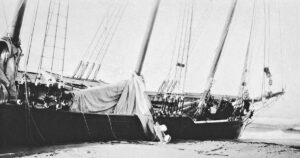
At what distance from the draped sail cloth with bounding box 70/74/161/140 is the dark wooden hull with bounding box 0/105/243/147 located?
0.98 ft

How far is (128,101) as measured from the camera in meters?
12.7

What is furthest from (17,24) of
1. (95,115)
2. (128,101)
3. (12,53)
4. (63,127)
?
(128,101)

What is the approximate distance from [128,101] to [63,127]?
111 inches

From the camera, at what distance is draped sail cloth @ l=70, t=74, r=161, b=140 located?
39.8ft

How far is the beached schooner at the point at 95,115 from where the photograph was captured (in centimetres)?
964

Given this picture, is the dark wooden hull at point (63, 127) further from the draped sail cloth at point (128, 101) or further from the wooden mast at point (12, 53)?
the wooden mast at point (12, 53)

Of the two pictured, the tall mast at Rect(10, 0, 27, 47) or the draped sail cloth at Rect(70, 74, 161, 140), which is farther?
the draped sail cloth at Rect(70, 74, 161, 140)

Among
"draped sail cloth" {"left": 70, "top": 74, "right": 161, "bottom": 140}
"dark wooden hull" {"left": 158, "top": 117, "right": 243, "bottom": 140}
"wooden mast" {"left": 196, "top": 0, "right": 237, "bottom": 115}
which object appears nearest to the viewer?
"draped sail cloth" {"left": 70, "top": 74, "right": 161, "bottom": 140}

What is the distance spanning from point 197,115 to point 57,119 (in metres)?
8.40

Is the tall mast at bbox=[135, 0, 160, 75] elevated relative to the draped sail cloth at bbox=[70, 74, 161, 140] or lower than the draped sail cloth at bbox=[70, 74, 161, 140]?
Answer: elevated

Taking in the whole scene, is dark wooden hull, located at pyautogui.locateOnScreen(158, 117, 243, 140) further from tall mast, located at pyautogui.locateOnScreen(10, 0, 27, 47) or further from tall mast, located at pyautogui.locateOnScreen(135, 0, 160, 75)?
tall mast, located at pyautogui.locateOnScreen(10, 0, 27, 47)

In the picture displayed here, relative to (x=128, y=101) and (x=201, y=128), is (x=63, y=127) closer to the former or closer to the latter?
(x=128, y=101)

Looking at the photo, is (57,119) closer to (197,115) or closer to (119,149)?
(119,149)

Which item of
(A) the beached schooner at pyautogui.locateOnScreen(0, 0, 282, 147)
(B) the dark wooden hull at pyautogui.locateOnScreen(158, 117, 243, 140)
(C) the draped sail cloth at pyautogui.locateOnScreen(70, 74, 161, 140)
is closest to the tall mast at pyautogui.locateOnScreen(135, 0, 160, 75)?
(A) the beached schooner at pyautogui.locateOnScreen(0, 0, 282, 147)
